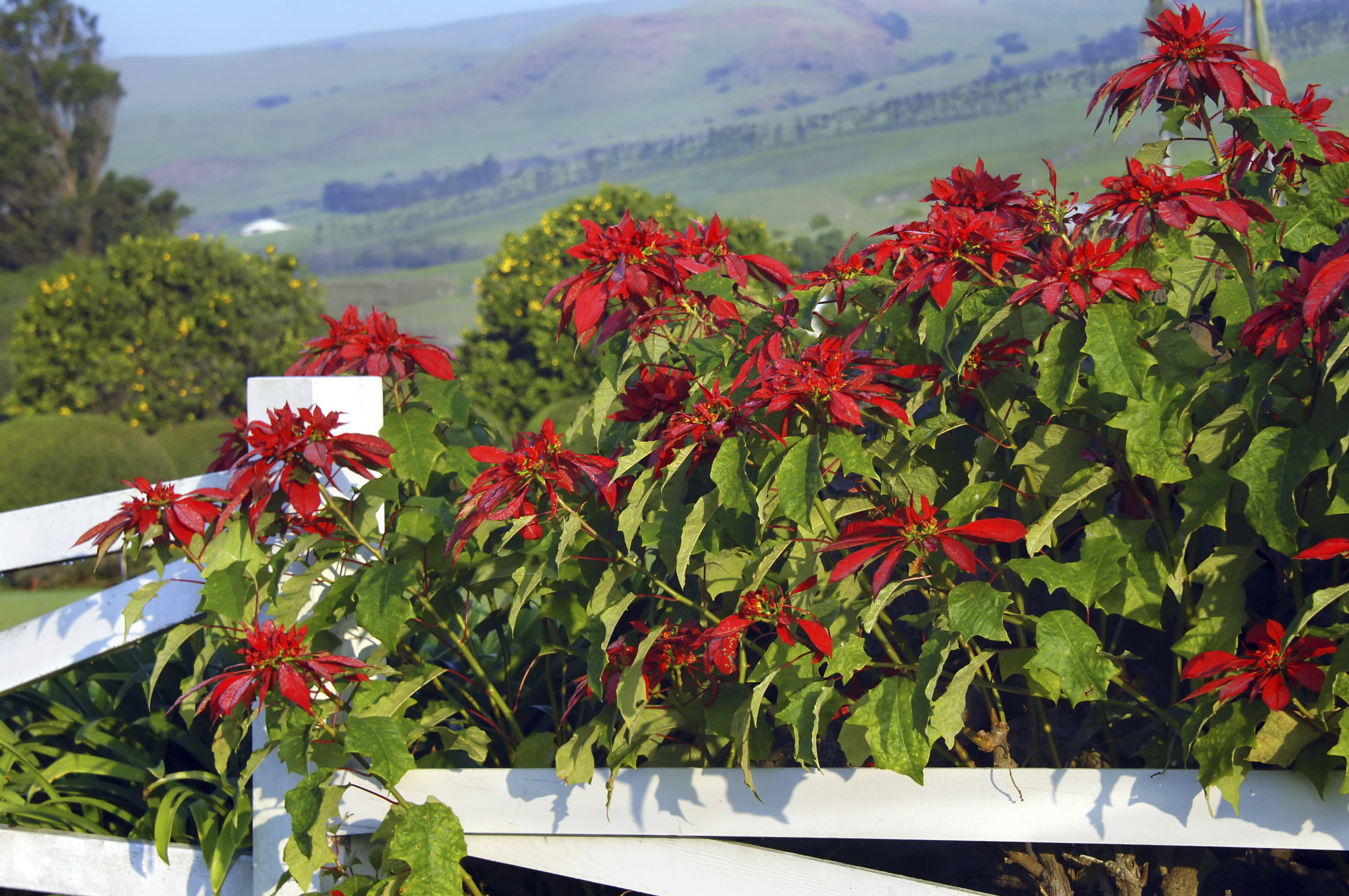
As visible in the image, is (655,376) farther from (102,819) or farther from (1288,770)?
(102,819)

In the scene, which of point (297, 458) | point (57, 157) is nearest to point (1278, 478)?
point (297, 458)

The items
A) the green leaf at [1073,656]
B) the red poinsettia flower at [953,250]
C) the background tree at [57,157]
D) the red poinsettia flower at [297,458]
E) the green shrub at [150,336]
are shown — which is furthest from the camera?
the background tree at [57,157]

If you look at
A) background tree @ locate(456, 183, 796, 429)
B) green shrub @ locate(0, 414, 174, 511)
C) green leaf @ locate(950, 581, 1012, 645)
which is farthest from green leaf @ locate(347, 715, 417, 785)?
background tree @ locate(456, 183, 796, 429)

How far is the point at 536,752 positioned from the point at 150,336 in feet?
33.7

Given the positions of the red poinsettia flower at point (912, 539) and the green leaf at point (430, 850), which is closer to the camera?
the red poinsettia flower at point (912, 539)

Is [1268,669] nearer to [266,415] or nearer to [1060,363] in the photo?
[1060,363]

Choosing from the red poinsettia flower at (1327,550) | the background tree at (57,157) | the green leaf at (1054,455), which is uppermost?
the background tree at (57,157)

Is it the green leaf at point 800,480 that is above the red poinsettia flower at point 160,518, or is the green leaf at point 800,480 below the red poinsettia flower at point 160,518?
above

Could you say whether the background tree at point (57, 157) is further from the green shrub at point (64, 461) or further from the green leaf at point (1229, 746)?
the green leaf at point (1229, 746)

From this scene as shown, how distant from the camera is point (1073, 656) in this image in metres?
1.16

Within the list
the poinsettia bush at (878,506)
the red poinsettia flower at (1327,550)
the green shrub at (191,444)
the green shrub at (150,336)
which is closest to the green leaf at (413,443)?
the poinsettia bush at (878,506)

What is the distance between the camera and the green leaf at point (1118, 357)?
3.71 feet

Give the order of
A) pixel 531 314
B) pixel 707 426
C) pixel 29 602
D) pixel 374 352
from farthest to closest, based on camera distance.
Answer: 1. pixel 531 314
2. pixel 29 602
3. pixel 374 352
4. pixel 707 426

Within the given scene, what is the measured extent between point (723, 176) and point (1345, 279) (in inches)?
2354
